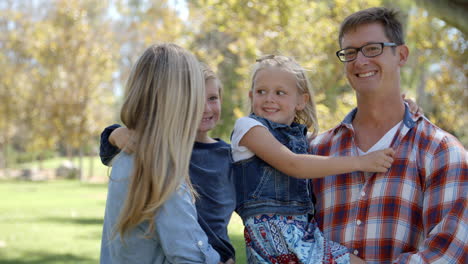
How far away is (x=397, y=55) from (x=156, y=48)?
1289 millimetres

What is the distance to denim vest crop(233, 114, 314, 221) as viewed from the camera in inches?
102

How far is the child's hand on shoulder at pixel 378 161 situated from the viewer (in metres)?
2.52

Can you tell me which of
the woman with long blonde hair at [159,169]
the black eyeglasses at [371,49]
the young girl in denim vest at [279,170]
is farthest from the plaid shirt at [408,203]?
the woman with long blonde hair at [159,169]

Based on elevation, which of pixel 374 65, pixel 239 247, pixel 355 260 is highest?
pixel 374 65

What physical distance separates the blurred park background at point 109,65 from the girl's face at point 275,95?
39 cm

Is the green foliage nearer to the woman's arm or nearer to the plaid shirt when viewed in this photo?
the plaid shirt

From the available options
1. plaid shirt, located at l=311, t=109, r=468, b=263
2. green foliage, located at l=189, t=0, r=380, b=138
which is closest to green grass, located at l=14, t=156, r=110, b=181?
green foliage, located at l=189, t=0, r=380, b=138

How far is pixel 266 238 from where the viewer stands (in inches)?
99.9

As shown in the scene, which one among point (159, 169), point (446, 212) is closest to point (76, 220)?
point (159, 169)

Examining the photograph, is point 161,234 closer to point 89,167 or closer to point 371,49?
point 371,49

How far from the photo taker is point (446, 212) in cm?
237

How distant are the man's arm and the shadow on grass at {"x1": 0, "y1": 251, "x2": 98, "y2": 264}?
5346 mm

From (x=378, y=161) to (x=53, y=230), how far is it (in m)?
8.20

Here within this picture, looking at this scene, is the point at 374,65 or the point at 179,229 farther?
the point at 374,65
